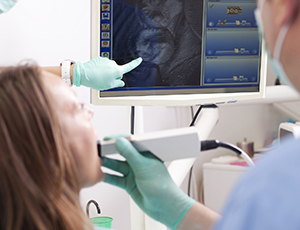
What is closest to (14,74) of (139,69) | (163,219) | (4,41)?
(163,219)

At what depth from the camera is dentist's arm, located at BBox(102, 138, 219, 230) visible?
84cm

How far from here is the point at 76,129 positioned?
30.0 inches

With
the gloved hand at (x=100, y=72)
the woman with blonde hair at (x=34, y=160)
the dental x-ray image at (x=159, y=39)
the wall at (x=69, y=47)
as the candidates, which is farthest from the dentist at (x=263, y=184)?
the wall at (x=69, y=47)

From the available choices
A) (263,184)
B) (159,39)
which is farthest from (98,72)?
(263,184)

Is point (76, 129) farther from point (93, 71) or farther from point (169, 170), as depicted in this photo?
point (169, 170)

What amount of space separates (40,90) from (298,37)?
457 millimetres

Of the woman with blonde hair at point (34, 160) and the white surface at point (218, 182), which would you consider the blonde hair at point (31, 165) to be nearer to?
the woman with blonde hair at point (34, 160)

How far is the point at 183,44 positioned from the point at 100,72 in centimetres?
32

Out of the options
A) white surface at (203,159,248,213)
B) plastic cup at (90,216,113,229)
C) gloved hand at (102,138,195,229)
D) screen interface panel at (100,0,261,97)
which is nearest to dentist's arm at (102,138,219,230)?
gloved hand at (102,138,195,229)

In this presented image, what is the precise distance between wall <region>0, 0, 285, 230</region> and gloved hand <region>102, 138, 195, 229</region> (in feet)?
1.97

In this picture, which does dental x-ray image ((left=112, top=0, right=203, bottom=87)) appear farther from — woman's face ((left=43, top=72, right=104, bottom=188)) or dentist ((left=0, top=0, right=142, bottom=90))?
woman's face ((left=43, top=72, right=104, bottom=188))

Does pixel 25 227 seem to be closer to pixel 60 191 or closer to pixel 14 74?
pixel 60 191

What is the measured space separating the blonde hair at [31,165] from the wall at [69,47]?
651 mm

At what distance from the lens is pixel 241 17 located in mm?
1328
